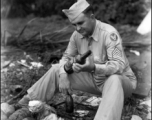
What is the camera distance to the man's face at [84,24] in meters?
3.14

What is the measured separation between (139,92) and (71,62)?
145cm

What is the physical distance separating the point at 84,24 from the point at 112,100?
0.87 m

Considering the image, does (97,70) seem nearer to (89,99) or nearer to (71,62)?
(71,62)

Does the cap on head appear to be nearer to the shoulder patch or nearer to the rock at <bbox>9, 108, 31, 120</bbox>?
the shoulder patch

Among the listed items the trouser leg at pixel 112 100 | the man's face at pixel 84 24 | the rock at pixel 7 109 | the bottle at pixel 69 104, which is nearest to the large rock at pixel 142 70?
the bottle at pixel 69 104

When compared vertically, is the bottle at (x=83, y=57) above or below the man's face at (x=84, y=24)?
below

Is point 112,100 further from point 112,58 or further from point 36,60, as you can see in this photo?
point 36,60

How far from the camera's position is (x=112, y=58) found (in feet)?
10.3

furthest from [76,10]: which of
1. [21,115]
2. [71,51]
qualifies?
[21,115]

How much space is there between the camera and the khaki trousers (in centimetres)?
287

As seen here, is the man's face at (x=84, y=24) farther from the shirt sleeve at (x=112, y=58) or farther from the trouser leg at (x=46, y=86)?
the trouser leg at (x=46, y=86)

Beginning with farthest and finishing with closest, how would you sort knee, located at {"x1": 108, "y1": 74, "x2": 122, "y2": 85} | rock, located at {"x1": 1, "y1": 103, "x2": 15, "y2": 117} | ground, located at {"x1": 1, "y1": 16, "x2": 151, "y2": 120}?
ground, located at {"x1": 1, "y1": 16, "x2": 151, "y2": 120} < rock, located at {"x1": 1, "y1": 103, "x2": 15, "y2": 117} < knee, located at {"x1": 108, "y1": 74, "x2": 122, "y2": 85}

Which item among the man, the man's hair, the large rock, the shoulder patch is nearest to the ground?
the large rock

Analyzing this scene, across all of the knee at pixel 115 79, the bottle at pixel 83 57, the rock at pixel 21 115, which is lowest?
the rock at pixel 21 115
